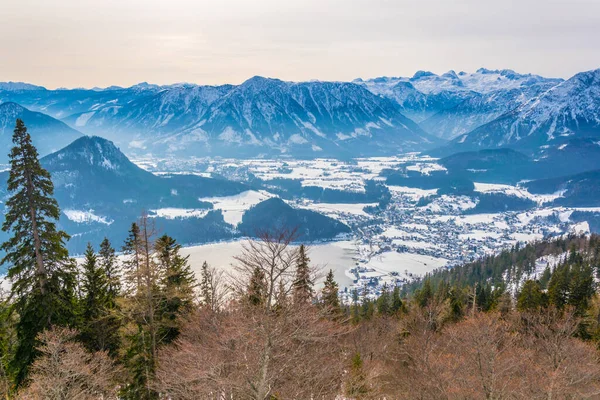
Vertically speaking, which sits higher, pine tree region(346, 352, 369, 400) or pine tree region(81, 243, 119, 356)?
pine tree region(81, 243, 119, 356)

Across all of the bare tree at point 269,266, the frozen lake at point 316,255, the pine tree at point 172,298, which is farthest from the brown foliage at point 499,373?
the frozen lake at point 316,255

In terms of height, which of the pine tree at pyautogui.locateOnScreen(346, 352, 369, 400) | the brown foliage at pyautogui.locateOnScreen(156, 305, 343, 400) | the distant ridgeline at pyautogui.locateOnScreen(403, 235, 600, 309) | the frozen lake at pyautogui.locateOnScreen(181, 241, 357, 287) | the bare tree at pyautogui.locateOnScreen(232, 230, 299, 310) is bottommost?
the frozen lake at pyautogui.locateOnScreen(181, 241, 357, 287)

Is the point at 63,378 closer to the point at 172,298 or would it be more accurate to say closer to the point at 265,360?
the point at 172,298

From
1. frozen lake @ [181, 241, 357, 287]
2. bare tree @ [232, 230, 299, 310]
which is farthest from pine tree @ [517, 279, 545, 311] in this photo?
frozen lake @ [181, 241, 357, 287]

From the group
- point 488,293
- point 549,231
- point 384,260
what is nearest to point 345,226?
point 384,260

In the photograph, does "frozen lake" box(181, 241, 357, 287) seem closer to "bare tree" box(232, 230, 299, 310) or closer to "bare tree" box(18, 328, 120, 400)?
"bare tree" box(18, 328, 120, 400)

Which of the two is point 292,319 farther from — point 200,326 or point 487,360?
point 487,360

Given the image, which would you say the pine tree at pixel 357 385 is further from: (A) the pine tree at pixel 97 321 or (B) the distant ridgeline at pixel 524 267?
(B) the distant ridgeline at pixel 524 267

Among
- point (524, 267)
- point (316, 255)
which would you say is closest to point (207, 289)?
point (524, 267)
